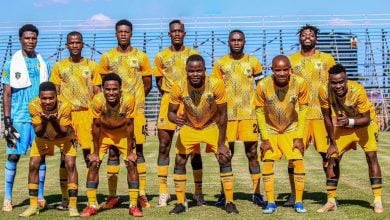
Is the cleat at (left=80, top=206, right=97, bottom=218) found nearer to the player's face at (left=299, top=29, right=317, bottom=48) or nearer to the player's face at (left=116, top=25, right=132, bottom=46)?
the player's face at (left=116, top=25, right=132, bottom=46)

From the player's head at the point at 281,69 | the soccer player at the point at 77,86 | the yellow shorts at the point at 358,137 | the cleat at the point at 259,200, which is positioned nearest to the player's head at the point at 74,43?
the soccer player at the point at 77,86

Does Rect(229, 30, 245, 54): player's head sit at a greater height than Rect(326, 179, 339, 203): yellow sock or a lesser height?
greater

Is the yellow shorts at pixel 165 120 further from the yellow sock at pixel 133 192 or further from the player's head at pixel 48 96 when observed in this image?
the player's head at pixel 48 96

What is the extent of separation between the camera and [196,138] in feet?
28.5

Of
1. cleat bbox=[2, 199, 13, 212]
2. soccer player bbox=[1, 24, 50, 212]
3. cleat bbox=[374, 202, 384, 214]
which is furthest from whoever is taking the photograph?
soccer player bbox=[1, 24, 50, 212]

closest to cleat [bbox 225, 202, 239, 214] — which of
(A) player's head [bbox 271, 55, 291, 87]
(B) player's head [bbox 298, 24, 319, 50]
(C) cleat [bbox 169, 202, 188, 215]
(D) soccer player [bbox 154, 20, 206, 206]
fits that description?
(C) cleat [bbox 169, 202, 188, 215]

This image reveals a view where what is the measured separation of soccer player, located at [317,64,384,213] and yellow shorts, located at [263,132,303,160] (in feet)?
1.49

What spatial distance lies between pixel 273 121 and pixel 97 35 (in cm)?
3511

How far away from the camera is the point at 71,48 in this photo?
367 inches

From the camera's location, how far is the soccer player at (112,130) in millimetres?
8555

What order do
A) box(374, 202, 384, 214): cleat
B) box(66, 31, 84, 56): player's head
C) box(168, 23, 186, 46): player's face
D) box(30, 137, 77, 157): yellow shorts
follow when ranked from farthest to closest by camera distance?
box(168, 23, 186, 46): player's face < box(66, 31, 84, 56): player's head < box(30, 137, 77, 157): yellow shorts < box(374, 202, 384, 214): cleat

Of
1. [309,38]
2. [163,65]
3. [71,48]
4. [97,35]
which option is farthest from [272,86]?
[97,35]

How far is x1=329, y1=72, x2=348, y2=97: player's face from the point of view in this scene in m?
8.36

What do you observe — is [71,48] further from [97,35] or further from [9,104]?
[97,35]
